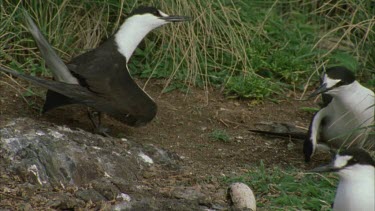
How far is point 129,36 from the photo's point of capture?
7922mm

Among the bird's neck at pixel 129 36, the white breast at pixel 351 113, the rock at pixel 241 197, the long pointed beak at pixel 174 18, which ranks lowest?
the rock at pixel 241 197

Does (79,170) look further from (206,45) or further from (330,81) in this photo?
(206,45)

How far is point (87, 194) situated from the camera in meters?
6.02

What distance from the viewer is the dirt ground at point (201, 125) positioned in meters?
7.14

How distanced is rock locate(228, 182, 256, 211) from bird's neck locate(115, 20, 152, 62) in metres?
1.95

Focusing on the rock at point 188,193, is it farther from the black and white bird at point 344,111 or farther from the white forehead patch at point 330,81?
the white forehead patch at point 330,81

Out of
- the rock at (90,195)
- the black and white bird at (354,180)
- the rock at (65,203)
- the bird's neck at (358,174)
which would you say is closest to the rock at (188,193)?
the rock at (90,195)

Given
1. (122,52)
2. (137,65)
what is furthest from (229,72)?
(122,52)

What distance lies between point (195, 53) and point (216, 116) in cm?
61

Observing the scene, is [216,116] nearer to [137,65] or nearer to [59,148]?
[137,65]

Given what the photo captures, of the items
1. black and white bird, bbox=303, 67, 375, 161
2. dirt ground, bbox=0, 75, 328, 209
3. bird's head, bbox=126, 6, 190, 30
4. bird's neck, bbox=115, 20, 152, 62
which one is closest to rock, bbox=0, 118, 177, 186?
dirt ground, bbox=0, 75, 328, 209

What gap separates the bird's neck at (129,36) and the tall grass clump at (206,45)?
565mm

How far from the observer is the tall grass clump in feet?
27.7

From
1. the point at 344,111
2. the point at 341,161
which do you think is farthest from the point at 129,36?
the point at 341,161
